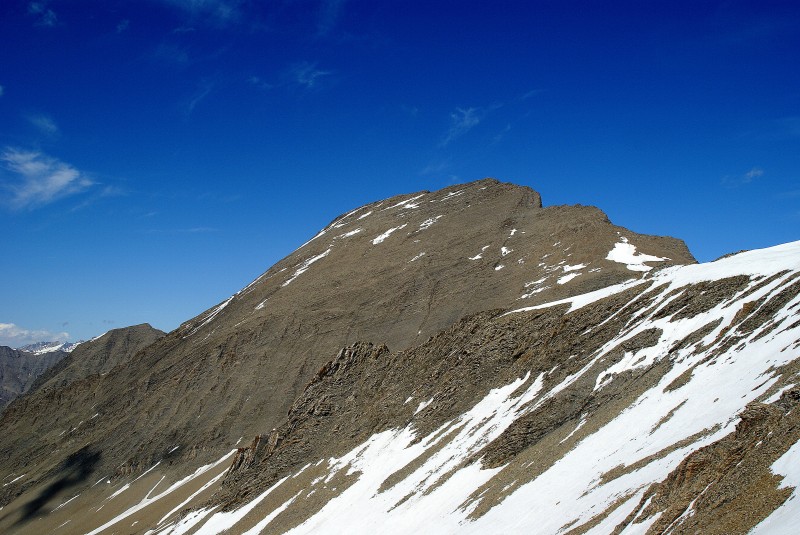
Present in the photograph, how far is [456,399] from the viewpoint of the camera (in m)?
43.2

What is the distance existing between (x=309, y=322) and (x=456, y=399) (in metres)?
51.4

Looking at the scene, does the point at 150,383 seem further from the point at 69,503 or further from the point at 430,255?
the point at 430,255

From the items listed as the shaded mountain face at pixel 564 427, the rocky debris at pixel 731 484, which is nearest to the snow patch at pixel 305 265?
the shaded mountain face at pixel 564 427

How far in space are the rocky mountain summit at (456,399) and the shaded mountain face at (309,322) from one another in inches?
17.3

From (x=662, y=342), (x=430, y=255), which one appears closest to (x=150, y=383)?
(x=430, y=255)

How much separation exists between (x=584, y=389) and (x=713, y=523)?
1974cm

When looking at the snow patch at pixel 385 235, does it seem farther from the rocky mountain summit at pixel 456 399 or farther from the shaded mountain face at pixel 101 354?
the shaded mountain face at pixel 101 354

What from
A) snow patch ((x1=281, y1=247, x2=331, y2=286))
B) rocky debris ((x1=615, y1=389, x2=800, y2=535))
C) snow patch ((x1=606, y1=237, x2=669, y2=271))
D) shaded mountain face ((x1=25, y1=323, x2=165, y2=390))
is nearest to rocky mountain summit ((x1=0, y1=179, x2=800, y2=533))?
rocky debris ((x1=615, y1=389, x2=800, y2=535))

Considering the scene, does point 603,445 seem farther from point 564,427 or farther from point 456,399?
point 456,399

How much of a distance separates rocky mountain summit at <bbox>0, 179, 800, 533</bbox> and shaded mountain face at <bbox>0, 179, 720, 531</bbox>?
17.3 inches

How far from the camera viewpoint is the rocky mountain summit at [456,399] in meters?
19.5

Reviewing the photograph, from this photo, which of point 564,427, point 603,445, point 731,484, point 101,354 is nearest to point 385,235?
point 564,427

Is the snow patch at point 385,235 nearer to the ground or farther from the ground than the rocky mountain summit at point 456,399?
farther from the ground

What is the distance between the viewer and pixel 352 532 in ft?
112
